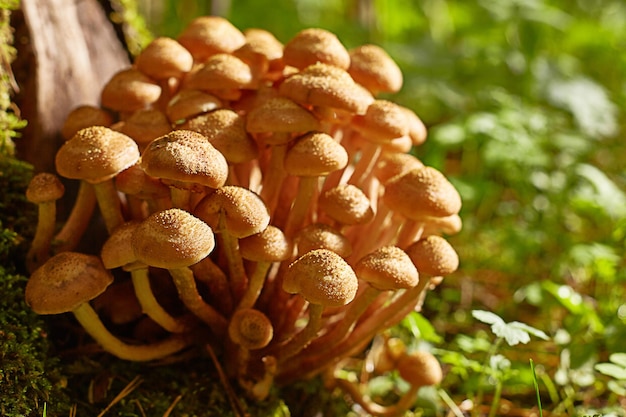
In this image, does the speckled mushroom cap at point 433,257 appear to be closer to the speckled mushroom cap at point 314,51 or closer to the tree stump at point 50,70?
the speckled mushroom cap at point 314,51

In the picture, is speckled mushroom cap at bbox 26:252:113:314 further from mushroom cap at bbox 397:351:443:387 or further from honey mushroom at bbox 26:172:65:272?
mushroom cap at bbox 397:351:443:387

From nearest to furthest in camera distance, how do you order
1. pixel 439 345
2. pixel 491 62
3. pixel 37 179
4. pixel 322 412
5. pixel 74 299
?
pixel 74 299
pixel 37 179
pixel 322 412
pixel 439 345
pixel 491 62

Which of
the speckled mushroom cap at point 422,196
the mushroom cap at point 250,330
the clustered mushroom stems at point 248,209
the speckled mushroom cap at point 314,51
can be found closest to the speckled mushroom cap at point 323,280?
the clustered mushroom stems at point 248,209

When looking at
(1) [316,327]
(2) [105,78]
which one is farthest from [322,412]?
(2) [105,78]

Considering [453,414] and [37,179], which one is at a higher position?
[37,179]

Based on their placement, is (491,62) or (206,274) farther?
(491,62)

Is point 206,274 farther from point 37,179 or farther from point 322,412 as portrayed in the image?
point 322,412

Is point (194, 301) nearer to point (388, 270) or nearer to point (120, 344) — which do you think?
point (120, 344)
